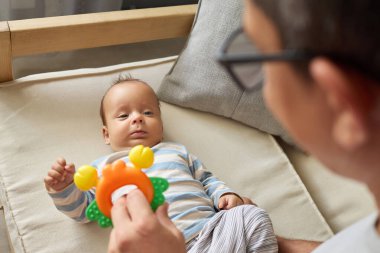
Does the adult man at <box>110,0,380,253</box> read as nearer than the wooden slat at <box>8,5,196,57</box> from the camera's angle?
Yes

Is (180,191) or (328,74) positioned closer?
(328,74)

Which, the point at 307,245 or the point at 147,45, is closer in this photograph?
the point at 307,245

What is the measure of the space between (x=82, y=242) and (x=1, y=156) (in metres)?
0.33

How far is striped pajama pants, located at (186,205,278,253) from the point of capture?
1.20 metres

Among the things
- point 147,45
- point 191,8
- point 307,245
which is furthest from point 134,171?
point 147,45

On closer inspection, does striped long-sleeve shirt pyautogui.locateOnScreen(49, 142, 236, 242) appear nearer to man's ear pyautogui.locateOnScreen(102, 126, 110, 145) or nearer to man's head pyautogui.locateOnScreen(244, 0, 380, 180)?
man's ear pyautogui.locateOnScreen(102, 126, 110, 145)

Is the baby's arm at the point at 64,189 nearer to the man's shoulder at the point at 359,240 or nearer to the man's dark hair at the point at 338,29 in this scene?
the man's shoulder at the point at 359,240

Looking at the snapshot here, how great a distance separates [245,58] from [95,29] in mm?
1103

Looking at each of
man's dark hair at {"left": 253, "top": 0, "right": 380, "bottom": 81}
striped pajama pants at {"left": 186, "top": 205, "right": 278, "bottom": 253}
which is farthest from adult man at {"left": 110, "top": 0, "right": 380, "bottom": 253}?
striped pajama pants at {"left": 186, "top": 205, "right": 278, "bottom": 253}

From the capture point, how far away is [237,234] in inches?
47.7

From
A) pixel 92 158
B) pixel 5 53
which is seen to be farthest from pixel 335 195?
pixel 5 53

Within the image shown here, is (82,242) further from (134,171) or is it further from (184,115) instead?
(184,115)

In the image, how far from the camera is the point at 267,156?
1.55 metres

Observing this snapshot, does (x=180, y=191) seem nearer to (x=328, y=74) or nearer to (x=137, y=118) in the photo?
(x=137, y=118)
